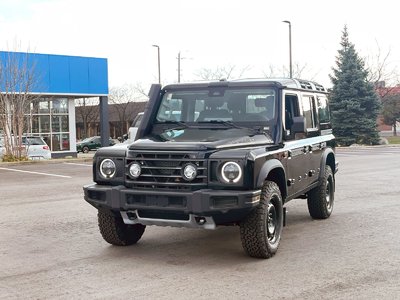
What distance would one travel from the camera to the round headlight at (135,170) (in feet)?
19.1

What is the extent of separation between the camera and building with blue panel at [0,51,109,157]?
90.7ft

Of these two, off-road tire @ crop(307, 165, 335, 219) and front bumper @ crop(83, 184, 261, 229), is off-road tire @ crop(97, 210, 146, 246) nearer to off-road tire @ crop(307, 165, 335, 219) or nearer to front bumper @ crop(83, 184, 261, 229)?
front bumper @ crop(83, 184, 261, 229)

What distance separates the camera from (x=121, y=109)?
5947 cm

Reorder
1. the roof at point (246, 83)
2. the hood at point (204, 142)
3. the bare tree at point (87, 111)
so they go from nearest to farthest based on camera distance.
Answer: the hood at point (204, 142)
the roof at point (246, 83)
the bare tree at point (87, 111)

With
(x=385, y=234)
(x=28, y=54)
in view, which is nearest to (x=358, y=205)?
(x=385, y=234)

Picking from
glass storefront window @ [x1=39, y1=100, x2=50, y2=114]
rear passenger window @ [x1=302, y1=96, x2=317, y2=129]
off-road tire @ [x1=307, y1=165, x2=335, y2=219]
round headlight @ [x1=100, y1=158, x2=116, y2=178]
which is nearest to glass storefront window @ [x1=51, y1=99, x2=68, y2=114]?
glass storefront window @ [x1=39, y1=100, x2=50, y2=114]

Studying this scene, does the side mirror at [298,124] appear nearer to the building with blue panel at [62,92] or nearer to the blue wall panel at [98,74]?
the building with blue panel at [62,92]

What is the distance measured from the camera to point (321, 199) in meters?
8.34

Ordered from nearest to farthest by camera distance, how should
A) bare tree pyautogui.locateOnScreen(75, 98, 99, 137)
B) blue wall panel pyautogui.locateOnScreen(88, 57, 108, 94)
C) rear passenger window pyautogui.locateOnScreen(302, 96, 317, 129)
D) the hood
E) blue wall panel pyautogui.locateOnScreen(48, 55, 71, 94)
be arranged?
the hood < rear passenger window pyautogui.locateOnScreen(302, 96, 317, 129) < blue wall panel pyautogui.locateOnScreen(48, 55, 71, 94) < blue wall panel pyautogui.locateOnScreen(88, 57, 108, 94) < bare tree pyautogui.locateOnScreen(75, 98, 99, 137)

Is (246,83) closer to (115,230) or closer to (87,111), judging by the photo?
(115,230)

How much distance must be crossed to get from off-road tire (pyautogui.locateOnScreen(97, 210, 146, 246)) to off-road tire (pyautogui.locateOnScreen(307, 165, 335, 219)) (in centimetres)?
304

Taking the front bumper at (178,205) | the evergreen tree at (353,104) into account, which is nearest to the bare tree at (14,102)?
the front bumper at (178,205)

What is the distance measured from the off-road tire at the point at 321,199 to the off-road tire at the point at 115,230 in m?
3.04

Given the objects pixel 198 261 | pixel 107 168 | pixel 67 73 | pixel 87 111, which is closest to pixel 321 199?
pixel 198 261
